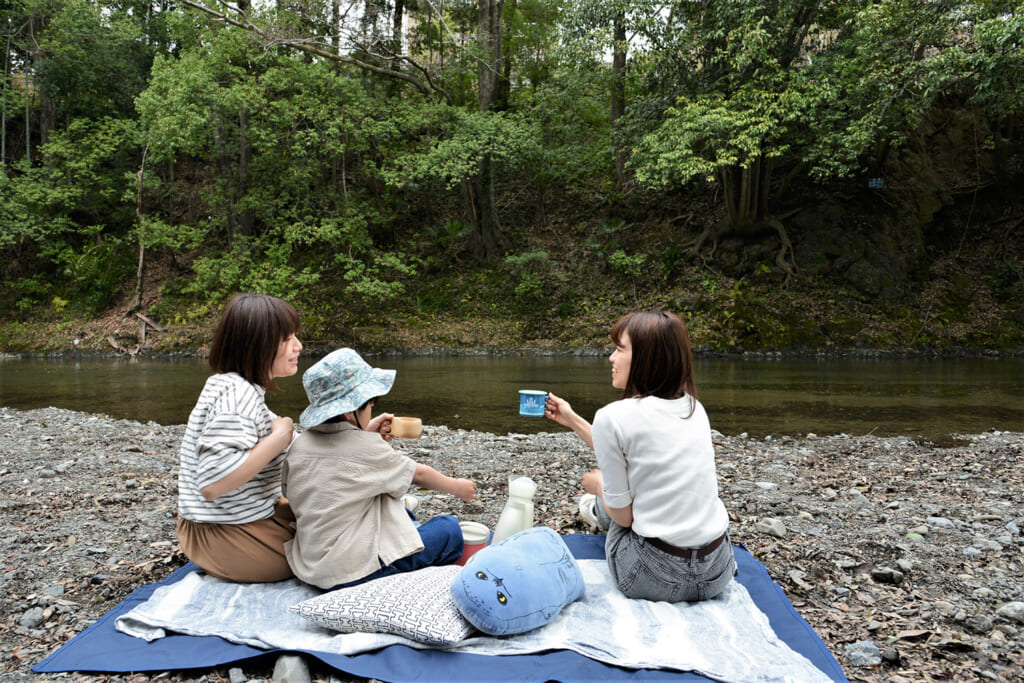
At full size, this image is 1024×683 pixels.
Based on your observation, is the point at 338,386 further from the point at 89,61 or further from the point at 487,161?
the point at 89,61

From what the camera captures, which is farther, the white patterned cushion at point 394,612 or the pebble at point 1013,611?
the pebble at point 1013,611

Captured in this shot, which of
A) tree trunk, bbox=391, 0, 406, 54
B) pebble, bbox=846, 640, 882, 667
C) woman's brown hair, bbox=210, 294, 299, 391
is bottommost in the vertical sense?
pebble, bbox=846, 640, 882, 667

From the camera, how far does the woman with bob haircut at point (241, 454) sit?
2.73 metres

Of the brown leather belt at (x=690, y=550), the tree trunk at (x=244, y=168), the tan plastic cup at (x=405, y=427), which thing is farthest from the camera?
the tree trunk at (x=244, y=168)

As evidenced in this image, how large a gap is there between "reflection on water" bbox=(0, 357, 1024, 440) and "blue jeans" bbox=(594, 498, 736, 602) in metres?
5.22

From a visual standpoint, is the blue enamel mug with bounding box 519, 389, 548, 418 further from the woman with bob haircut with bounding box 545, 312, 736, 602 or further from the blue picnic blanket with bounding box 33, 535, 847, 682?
the blue picnic blanket with bounding box 33, 535, 847, 682

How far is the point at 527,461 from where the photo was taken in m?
6.00

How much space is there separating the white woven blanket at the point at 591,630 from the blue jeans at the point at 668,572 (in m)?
0.05

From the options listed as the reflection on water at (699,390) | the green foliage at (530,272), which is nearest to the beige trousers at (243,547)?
the reflection on water at (699,390)

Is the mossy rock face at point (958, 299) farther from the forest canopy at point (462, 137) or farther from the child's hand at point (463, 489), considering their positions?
the child's hand at point (463, 489)

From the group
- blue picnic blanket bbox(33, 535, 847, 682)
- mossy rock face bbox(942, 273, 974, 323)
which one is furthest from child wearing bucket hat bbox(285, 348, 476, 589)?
mossy rock face bbox(942, 273, 974, 323)

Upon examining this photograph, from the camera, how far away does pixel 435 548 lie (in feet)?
10.2

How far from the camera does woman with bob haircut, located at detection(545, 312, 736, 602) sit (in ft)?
8.95

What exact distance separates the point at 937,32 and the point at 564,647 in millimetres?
14564
